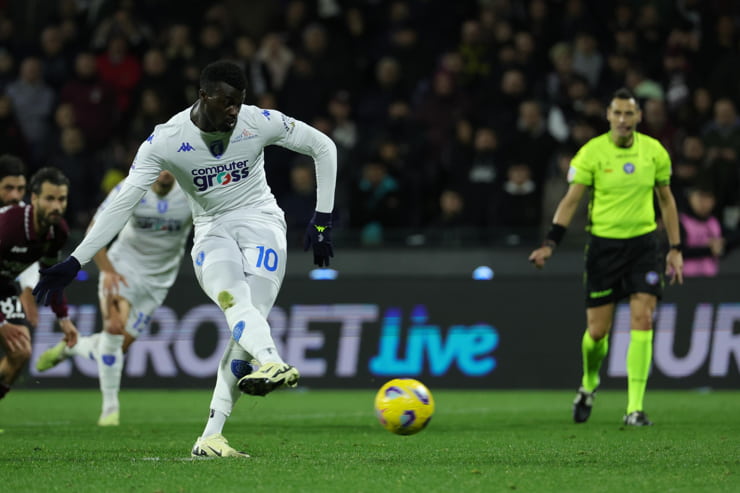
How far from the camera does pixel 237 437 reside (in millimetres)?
9172

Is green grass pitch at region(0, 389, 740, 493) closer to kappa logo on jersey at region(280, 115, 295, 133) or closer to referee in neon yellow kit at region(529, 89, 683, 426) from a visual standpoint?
referee in neon yellow kit at region(529, 89, 683, 426)

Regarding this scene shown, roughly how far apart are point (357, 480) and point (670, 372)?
8.48 m

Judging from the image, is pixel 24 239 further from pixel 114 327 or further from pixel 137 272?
pixel 137 272

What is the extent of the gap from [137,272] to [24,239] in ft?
8.15

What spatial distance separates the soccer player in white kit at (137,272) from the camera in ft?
37.8

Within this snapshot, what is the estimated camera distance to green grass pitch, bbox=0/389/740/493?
6258 mm

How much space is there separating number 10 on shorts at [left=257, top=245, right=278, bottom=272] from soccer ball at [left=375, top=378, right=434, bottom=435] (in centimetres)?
104

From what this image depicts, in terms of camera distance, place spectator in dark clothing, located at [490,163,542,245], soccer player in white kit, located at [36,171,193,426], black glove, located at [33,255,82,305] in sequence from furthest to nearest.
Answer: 1. spectator in dark clothing, located at [490,163,542,245]
2. soccer player in white kit, located at [36,171,193,426]
3. black glove, located at [33,255,82,305]

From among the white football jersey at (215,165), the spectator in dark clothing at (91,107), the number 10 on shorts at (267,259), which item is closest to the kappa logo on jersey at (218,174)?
the white football jersey at (215,165)

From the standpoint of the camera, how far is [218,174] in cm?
759

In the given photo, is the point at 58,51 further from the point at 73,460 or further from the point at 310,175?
the point at 73,460

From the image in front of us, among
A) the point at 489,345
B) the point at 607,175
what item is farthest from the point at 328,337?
the point at 607,175

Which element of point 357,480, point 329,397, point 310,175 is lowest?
point 329,397

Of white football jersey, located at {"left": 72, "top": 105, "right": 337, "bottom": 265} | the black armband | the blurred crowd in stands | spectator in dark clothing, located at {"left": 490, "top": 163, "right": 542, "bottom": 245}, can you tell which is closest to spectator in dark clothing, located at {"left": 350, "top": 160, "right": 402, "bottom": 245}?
the blurred crowd in stands
